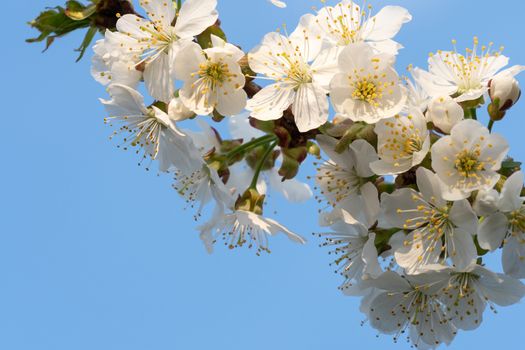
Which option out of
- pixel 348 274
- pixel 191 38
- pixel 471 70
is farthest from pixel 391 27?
pixel 348 274

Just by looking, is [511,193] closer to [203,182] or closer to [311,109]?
[311,109]

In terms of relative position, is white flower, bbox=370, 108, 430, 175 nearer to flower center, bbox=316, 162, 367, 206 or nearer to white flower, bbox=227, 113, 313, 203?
flower center, bbox=316, 162, 367, 206

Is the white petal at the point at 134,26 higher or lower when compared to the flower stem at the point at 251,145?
higher

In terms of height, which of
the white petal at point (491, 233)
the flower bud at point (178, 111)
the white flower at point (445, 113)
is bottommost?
the white petal at point (491, 233)

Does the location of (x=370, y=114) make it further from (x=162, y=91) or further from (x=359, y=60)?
(x=162, y=91)

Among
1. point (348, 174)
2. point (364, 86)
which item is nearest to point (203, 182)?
point (348, 174)

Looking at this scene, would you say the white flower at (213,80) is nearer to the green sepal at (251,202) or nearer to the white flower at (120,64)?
the white flower at (120,64)

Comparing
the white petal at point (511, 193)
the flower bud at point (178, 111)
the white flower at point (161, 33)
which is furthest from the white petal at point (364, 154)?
the white flower at point (161, 33)

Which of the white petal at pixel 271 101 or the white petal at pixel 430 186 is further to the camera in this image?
the white petal at pixel 271 101
